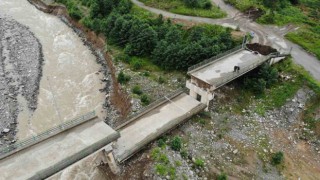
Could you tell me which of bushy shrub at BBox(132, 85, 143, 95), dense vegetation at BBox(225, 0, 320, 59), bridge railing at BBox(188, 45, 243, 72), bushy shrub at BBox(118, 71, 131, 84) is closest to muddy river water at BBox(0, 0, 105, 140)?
bushy shrub at BBox(118, 71, 131, 84)

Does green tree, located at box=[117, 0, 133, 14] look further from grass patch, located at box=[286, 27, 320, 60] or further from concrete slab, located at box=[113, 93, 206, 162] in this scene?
grass patch, located at box=[286, 27, 320, 60]

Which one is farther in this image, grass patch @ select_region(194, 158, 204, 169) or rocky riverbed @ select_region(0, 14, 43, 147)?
rocky riverbed @ select_region(0, 14, 43, 147)

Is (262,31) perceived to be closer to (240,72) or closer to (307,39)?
(307,39)

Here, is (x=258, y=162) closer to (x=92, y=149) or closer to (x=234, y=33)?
(x=92, y=149)

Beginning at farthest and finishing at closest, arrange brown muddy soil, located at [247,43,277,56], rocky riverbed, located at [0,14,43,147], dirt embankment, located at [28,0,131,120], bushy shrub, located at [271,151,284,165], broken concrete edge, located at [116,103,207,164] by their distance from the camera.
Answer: brown muddy soil, located at [247,43,277,56]
dirt embankment, located at [28,0,131,120]
rocky riverbed, located at [0,14,43,147]
bushy shrub, located at [271,151,284,165]
broken concrete edge, located at [116,103,207,164]

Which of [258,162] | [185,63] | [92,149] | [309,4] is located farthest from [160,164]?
[309,4]

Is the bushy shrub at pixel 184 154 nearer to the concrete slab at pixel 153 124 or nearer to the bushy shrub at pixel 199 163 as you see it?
the bushy shrub at pixel 199 163
